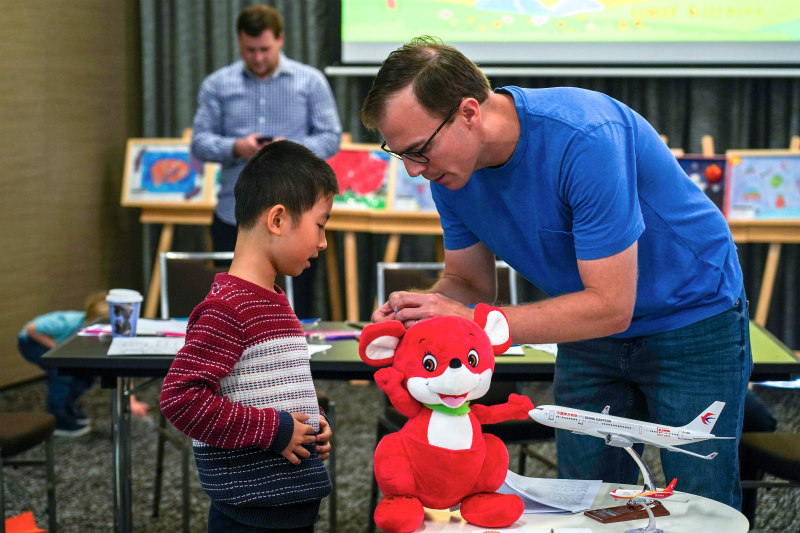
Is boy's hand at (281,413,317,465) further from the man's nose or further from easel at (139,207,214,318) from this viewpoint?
easel at (139,207,214,318)

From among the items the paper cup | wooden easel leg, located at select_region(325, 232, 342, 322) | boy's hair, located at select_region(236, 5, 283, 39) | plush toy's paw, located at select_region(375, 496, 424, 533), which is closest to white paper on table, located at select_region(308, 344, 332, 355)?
the paper cup

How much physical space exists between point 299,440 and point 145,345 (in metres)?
1.04

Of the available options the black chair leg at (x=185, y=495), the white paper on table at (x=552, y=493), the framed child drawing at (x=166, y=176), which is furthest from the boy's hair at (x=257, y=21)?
the white paper on table at (x=552, y=493)

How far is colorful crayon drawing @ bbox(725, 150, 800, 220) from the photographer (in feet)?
13.7

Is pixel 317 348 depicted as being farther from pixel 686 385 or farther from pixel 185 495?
pixel 686 385

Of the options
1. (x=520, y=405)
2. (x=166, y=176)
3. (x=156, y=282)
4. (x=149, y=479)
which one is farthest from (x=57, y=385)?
(x=520, y=405)

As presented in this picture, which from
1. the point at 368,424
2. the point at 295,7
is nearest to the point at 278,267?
the point at 368,424

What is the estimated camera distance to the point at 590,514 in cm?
129

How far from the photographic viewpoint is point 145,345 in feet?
7.52

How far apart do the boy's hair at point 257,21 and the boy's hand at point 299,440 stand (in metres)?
2.52

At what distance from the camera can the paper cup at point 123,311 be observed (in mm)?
2387

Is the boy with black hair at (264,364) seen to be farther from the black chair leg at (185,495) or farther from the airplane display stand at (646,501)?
the black chair leg at (185,495)

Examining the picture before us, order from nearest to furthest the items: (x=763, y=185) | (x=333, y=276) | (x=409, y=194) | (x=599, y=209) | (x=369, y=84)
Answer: (x=599, y=209), (x=763, y=185), (x=409, y=194), (x=333, y=276), (x=369, y=84)

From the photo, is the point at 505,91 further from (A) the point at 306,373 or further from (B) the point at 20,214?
(B) the point at 20,214
